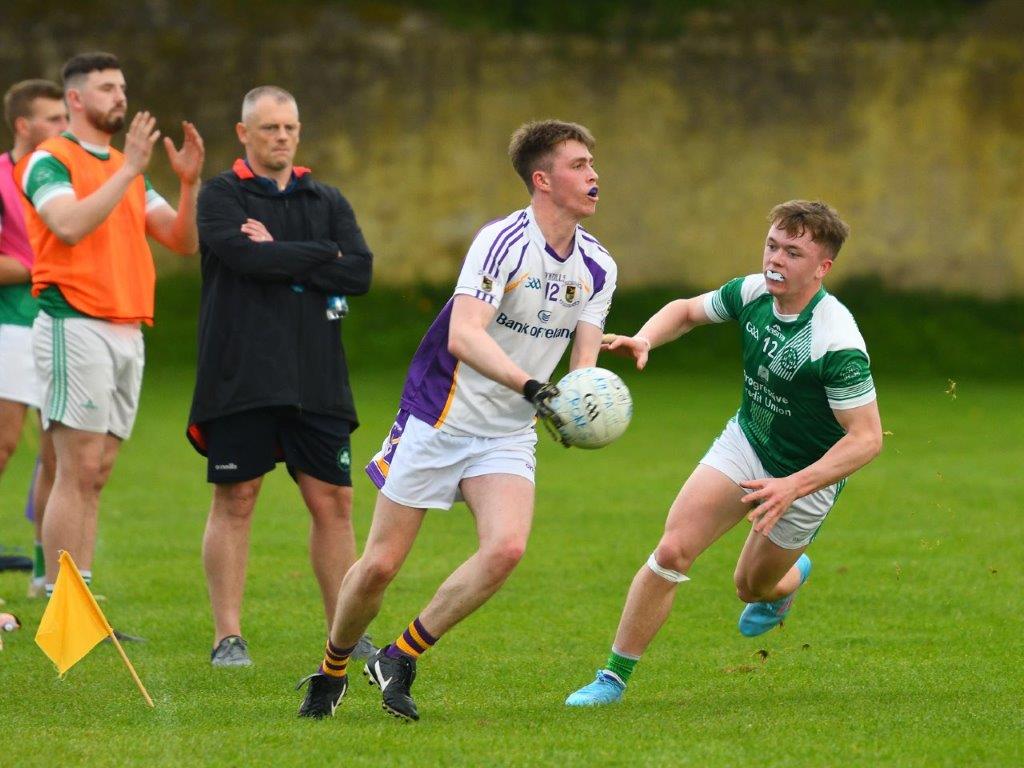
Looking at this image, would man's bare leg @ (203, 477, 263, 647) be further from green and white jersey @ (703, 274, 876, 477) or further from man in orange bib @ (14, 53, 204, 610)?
green and white jersey @ (703, 274, 876, 477)

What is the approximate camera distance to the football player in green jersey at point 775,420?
638cm

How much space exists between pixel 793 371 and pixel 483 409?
1.32 m

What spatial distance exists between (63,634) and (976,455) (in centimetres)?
1000

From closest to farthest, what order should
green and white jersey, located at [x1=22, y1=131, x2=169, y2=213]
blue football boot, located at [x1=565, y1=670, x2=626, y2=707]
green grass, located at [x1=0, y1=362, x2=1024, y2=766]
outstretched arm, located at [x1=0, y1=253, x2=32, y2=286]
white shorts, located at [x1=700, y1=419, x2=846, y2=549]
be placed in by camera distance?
green grass, located at [x1=0, y1=362, x2=1024, y2=766]
blue football boot, located at [x1=565, y1=670, x2=626, y2=707]
white shorts, located at [x1=700, y1=419, x2=846, y2=549]
green and white jersey, located at [x1=22, y1=131, x2=169, y2=213]
outstretched arm, located at [x1=0, y1=253, x2=32, y2=286]

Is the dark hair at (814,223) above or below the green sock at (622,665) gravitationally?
above

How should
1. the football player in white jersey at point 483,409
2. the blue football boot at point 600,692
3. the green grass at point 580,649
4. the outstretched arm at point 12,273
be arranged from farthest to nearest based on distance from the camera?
the outstretched arm at point 12,273 → the blue football boot at point 600,692 → the football player in white jersey at point 483,409 → the green grass at point 580,649

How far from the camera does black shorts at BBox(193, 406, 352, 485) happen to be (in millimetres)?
7402

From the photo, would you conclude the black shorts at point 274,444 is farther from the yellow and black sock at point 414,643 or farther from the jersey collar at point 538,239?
the jersey collar at point 538,239

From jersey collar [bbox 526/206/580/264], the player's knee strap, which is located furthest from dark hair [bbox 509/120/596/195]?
the player's knee strap

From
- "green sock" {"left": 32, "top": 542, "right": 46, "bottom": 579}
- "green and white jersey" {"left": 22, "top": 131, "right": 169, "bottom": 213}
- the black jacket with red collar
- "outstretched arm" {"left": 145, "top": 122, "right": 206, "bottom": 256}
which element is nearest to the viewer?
the black jacket with red collar

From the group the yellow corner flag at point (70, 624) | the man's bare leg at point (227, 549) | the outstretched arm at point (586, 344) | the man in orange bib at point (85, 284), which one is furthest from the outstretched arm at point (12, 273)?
the outstretched arm at point (586, 344)

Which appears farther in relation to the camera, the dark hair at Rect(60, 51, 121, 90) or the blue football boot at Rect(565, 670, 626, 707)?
the dark hair at Rect(60, 51, 121, 90)

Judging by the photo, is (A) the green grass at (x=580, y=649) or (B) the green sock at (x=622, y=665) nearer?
(A) the green grass at (x=580, y=649)

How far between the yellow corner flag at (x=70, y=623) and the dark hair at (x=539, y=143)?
7.76ft
